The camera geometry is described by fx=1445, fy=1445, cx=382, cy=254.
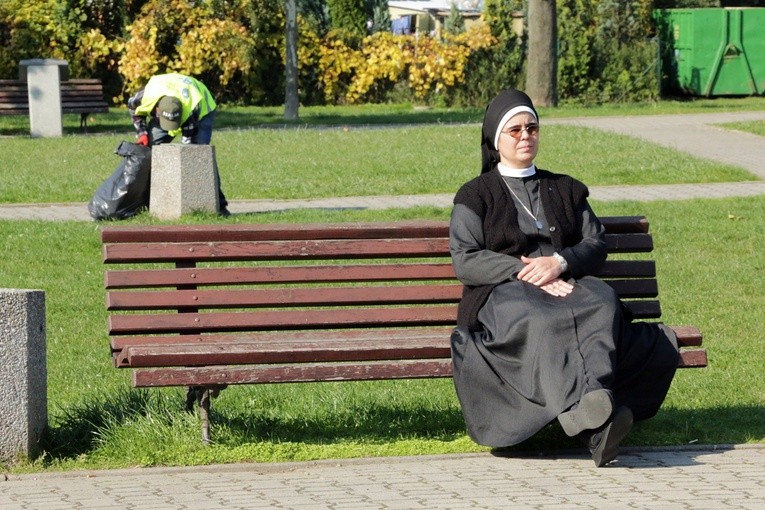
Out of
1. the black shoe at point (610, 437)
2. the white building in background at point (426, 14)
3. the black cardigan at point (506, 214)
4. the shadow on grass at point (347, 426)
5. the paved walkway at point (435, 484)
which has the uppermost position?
the white building in background at point (426, 14)

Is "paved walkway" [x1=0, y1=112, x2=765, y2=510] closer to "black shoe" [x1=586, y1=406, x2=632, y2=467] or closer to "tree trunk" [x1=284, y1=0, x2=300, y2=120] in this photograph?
"black shoe" [x1=586, y1=406, x2=632, y2=467]

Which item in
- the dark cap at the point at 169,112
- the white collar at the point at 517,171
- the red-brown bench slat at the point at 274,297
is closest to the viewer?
the red-brown bench slat at the point at 274,297

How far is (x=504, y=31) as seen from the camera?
29.0 m

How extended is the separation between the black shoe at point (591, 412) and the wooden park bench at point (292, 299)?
0.61m

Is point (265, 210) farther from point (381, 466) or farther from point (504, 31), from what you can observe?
point (504, 31)

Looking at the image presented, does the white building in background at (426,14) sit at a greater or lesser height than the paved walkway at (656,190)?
greater

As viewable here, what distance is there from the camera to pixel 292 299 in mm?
5957

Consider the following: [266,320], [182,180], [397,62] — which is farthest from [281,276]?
[397,62]

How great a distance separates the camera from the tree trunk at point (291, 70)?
23.7 metres

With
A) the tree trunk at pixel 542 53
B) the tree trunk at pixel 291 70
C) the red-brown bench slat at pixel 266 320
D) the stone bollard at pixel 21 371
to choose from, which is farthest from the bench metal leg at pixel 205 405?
the tree trunk at pixel 542 53

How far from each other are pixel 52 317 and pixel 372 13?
2474 cm

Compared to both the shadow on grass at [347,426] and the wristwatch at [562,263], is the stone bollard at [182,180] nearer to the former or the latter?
the shadow on grass at [347,426]

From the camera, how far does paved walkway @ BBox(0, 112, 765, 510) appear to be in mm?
5008

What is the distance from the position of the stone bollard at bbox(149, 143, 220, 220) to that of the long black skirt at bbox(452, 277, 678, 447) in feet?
21.7
